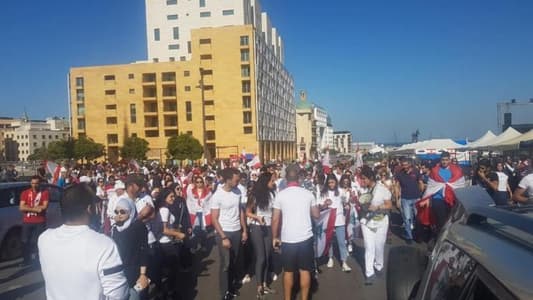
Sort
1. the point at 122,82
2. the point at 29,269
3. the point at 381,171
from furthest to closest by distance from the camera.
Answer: the point at 122,82 → the point at 381,171 → the point at 29,269

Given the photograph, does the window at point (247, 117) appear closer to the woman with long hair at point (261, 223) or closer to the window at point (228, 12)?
the window at point (228, 12)

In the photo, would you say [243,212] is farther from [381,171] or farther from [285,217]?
[381,171]

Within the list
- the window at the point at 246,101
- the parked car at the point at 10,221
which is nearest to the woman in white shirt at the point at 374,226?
the parked car at the point at 10,221

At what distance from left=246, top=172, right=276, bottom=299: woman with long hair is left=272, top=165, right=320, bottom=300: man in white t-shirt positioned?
37.7 inches

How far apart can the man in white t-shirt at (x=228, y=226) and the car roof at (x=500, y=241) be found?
15.4 ft

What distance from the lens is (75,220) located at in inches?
115

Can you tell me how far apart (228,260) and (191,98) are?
194 ft

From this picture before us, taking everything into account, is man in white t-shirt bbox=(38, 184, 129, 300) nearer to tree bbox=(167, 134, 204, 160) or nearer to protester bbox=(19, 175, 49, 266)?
protester bbox=(19, 175, 49, 266)

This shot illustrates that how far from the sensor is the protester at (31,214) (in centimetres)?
910

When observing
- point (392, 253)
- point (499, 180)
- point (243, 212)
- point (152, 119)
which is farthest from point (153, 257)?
point (152, 119)

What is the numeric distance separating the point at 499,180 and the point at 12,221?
36.1 feet

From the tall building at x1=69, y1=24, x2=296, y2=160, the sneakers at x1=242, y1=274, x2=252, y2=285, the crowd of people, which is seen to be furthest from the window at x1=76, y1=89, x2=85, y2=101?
the sneakers at x1=242, y1=274, x2=252, y2=285

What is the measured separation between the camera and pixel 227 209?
659 centimetres

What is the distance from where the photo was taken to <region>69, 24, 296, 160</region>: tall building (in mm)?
62062
